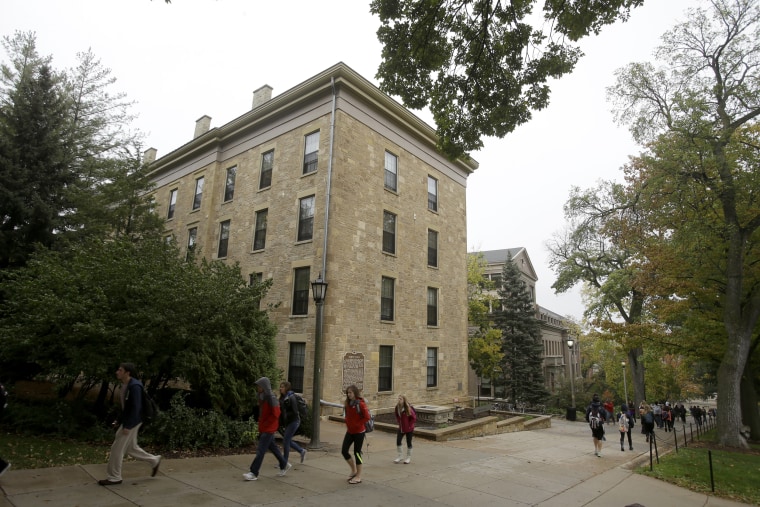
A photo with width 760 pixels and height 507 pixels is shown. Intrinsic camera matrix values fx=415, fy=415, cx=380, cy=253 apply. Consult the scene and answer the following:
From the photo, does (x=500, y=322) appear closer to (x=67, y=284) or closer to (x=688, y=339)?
(x=688, y=339)

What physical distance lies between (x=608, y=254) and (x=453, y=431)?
23.1 meters

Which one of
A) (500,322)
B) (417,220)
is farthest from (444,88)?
(500,322)

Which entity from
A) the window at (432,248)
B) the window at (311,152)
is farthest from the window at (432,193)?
the window at (311,152)

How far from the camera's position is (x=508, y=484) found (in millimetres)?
7871

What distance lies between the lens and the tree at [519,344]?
35.2 meters

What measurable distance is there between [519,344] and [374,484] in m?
32.3

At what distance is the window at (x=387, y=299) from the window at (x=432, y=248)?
3810mm

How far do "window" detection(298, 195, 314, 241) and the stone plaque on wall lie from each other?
544 cm

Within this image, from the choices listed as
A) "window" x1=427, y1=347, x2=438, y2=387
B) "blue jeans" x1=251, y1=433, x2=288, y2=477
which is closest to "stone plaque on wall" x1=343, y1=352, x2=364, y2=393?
"window" x1=427, y1=347, x2=438, y2=387

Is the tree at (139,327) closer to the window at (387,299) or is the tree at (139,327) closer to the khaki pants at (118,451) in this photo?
the khaki pants at (118,451)

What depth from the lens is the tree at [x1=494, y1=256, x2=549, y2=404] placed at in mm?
35188

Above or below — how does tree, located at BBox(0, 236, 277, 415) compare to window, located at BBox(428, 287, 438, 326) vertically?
below

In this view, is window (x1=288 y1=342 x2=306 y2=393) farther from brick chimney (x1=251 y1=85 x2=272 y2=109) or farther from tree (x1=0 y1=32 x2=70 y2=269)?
brick chimney (x1=251 y1=85 x2=272 y2=109)

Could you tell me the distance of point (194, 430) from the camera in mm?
8773
